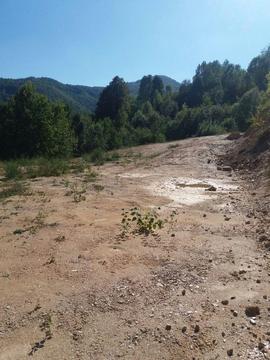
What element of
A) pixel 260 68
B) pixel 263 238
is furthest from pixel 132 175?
pixel 260 68

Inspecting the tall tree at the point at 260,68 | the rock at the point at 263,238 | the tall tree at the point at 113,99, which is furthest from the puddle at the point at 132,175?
the tall tree at the point at 260,68

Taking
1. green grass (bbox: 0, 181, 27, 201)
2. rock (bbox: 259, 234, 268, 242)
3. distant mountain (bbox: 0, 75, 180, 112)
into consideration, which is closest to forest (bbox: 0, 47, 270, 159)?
green grass (bbox: 0, 181, 27, 201)

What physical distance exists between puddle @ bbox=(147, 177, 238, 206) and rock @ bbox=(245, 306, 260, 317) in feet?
17.4

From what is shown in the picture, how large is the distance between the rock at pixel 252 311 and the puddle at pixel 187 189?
530 centimetres

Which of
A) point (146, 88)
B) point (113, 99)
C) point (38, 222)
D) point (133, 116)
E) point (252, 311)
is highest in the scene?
point (146, 88)

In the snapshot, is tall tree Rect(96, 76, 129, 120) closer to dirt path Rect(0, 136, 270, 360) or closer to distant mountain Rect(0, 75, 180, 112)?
distant mountain Rect(0, 75, 180, 112)

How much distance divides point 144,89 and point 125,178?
226ft

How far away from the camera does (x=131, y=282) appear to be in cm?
537

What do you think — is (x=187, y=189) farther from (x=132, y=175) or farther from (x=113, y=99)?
(x=113, y=99)

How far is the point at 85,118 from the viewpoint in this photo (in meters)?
44.0

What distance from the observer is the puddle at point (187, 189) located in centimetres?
1052

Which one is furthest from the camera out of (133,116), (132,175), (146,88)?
(146,88)

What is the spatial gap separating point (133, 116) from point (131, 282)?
52146mm

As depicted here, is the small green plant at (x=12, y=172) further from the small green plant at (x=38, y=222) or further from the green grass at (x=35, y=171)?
the small green plant at (x=38, y=222)
